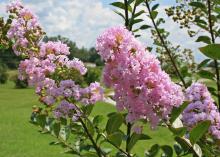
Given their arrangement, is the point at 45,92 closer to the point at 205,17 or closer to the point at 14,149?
the point at 205,17

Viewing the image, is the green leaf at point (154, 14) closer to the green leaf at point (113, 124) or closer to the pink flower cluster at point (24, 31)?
the pink flower cluster at point (24, 31)

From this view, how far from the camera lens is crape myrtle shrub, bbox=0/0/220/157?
4.07 ft

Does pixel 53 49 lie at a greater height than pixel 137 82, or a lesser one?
greater

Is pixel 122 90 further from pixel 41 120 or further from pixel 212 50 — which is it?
pixel 41 120

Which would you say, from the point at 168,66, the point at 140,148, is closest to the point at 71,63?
the point at 168,66

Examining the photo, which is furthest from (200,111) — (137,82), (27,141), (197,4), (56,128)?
(27,141)

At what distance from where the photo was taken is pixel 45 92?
1.81 m

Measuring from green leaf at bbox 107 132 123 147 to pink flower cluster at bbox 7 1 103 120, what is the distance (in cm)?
34

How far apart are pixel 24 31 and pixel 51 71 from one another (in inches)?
13.2

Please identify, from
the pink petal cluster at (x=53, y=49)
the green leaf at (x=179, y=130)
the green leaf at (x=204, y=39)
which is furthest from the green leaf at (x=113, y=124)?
the green leaf at (x=204, y=39)

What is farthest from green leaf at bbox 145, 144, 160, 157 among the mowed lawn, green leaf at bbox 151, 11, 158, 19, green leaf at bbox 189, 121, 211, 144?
the mowed lawn

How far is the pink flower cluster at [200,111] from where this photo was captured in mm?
1522

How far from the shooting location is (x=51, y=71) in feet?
5.67

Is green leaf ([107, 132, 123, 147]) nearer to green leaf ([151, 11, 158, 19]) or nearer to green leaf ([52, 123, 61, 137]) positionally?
green leaf ([52, 123, 61, 137])
